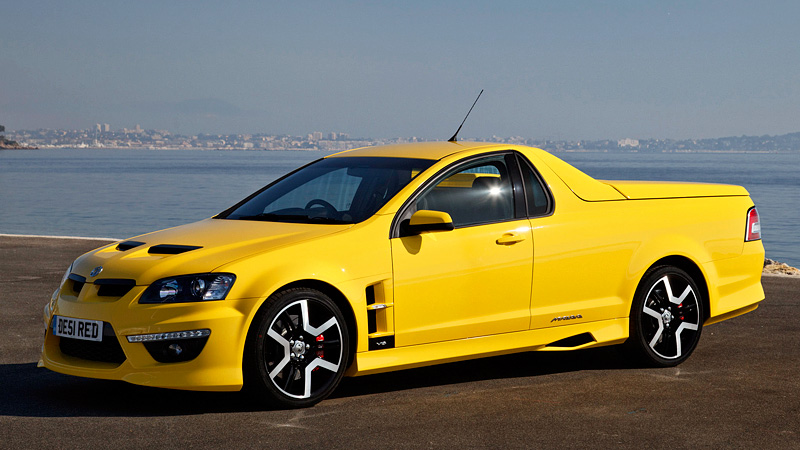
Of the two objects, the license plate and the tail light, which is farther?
the tail light

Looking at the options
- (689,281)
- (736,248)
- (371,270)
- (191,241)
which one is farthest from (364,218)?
(736,248)

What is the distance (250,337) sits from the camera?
5.34 meters

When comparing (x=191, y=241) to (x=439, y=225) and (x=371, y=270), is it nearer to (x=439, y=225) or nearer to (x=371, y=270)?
(x=371, y=270)

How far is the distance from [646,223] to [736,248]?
38.1 inches

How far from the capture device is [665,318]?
6.94 meters

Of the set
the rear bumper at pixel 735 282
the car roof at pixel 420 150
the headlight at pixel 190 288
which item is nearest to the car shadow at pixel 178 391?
the headlight at pixel 190 288

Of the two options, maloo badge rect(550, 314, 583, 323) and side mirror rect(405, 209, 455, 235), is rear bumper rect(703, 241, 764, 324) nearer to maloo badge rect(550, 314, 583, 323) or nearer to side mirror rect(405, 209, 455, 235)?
maloo badge rect(550, 314, 583, 323)

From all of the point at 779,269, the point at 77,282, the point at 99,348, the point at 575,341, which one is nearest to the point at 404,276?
the point at 575,341

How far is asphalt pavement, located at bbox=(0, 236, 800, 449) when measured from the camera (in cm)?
493

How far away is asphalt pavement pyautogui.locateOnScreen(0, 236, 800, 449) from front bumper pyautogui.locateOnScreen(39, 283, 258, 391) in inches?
8.8

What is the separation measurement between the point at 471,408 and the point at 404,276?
33.7 inches

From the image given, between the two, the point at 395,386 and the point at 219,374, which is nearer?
the point at 219,374

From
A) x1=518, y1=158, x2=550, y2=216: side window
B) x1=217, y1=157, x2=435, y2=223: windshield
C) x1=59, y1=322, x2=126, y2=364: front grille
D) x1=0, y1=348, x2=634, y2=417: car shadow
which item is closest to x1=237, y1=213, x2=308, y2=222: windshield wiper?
x1=217, y1=157, x2=435, y2=223: windshield

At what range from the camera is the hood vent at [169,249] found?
5.55m
